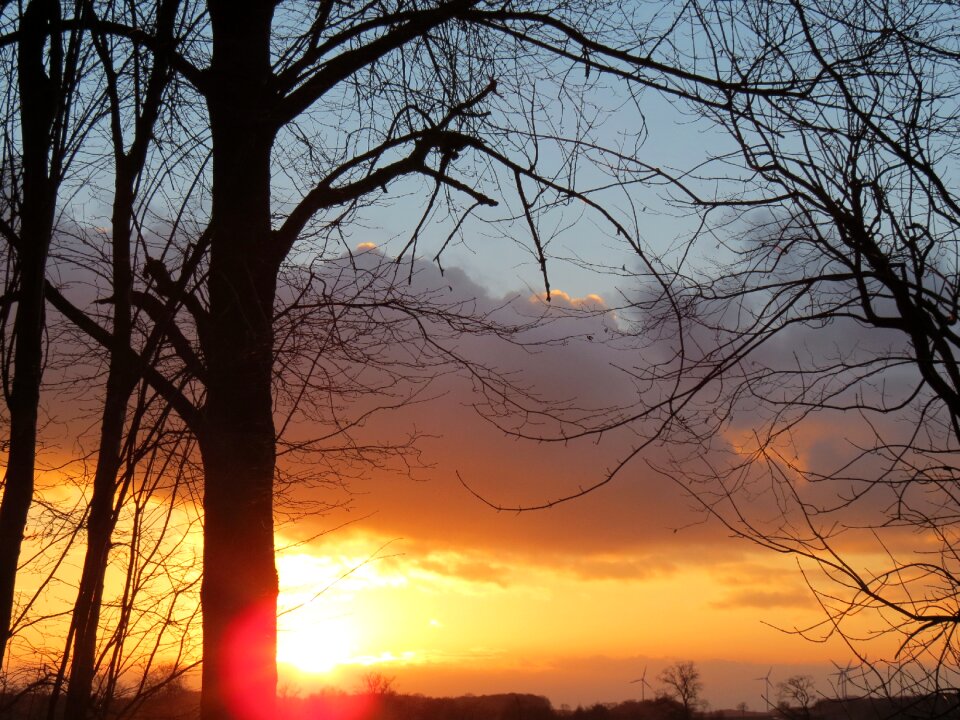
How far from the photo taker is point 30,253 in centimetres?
291

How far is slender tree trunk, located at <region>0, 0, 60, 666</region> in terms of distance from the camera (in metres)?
2.69

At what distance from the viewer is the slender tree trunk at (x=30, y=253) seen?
106 inches

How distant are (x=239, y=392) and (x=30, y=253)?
55.9 inches

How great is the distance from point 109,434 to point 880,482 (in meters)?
3.08

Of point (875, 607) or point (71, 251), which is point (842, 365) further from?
point (71, 251)

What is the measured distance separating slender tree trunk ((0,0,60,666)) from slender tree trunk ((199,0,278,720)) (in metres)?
0.77

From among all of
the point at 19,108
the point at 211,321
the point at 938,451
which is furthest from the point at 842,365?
the point at 19,108

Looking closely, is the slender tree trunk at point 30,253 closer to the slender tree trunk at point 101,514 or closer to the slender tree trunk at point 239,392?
the slender tree trunk at point 101,514

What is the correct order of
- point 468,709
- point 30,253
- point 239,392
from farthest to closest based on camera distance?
1. point 468,709
2. point 239,392
3. point 30,253

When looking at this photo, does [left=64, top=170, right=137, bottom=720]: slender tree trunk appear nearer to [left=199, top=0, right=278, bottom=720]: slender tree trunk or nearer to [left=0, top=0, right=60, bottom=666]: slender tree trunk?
[left=0, top=0, right=60, bottom=666]: slender tree trunk

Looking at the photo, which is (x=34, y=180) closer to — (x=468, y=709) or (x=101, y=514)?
(x=101, y=514)

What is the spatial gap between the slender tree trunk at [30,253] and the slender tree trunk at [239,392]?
77cm

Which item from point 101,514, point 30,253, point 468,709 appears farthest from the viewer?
point 468,709

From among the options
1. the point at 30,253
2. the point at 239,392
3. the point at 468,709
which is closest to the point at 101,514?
the point at 30,253
